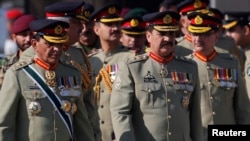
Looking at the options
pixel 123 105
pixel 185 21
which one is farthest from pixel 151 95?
pixel 185 21

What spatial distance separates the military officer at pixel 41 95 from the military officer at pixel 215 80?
1.88 metres

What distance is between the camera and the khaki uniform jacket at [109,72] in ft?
38.1

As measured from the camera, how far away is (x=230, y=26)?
47.9ft

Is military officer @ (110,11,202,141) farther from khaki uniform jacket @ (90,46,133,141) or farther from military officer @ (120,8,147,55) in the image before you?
military officer @ (120,8,147,55)

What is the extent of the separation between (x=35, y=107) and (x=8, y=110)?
247 mm

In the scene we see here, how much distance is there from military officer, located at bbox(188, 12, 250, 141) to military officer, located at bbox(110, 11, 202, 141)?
788 millimetres

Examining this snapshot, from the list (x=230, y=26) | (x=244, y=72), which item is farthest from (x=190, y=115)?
(x=230, y=26)

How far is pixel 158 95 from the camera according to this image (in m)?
10.1

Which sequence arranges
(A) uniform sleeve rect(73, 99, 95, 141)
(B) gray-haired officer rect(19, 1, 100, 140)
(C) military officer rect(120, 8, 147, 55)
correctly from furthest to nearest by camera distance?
(C) military officer rect(120, 8, 147, 55), (B) gray-haired officer rect(19, 1, 100, 140), (A) uniform sleeve rect(73, 99, 95, 141)

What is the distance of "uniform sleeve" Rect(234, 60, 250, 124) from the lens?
1101 centimetres

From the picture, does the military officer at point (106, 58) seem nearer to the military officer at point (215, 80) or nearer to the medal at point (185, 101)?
the military officer at point (215, 80)

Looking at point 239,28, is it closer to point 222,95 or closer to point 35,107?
point 222,95

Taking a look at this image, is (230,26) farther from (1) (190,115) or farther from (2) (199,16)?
(1) (190,115)

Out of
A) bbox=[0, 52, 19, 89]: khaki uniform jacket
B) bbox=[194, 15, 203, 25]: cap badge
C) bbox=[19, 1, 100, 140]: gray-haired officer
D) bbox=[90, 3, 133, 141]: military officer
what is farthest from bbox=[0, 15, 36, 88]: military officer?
bbox=[194, 15, 203, 25]: cap badge
